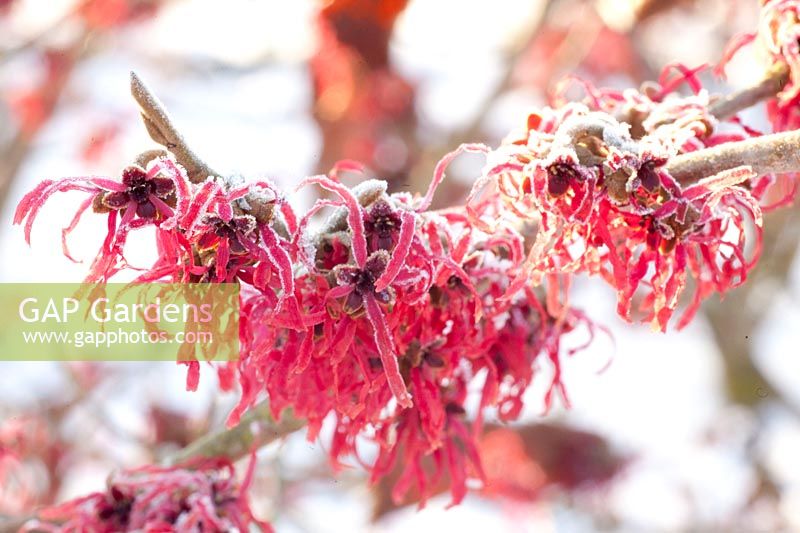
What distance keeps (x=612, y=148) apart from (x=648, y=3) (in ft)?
7.03

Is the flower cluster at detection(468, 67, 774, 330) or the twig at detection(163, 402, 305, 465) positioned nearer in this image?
the flower cluster at detection(468, 67, 774, 330)

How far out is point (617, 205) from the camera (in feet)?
4.22

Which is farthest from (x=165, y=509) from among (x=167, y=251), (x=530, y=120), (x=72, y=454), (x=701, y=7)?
(x=701, y=7)

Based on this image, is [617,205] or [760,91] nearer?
[617,205]

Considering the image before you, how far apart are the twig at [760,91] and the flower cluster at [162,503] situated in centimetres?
Answer: 117

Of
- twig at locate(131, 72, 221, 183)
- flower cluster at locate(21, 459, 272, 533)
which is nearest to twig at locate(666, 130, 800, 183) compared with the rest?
twig at locate(131, 72, 221, 183)

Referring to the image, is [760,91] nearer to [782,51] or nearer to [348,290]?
[782,51]

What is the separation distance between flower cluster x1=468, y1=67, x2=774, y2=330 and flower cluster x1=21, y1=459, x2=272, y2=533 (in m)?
0.80

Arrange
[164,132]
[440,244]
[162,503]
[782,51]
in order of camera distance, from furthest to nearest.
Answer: [162,503], [782,51], [440,244], [164,132]

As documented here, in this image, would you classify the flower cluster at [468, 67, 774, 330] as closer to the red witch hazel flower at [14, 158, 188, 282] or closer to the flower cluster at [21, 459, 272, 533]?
the red witch hazel flower at [14, 158, 188, 282]

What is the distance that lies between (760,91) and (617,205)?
0.58 meters

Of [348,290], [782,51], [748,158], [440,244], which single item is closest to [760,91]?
[782,51]

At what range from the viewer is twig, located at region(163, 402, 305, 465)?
5.53 ft

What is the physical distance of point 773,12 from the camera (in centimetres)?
167
